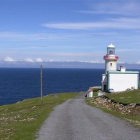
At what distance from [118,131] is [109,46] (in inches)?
2077

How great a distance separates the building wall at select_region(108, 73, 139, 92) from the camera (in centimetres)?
6362

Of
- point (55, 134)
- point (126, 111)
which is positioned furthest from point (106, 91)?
point (55, 134)

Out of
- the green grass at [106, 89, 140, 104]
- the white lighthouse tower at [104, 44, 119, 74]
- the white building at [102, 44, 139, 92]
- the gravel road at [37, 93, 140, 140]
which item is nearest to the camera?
the gravel road at [37, 93, 140, 140]

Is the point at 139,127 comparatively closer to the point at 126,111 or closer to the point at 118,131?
the point at 118,131

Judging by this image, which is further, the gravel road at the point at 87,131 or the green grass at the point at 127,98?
the green grass at the point at 127,98

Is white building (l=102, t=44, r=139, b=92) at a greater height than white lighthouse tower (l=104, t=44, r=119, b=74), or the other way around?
white lighthouse tower (l=104, t=44, r=119, b=74)

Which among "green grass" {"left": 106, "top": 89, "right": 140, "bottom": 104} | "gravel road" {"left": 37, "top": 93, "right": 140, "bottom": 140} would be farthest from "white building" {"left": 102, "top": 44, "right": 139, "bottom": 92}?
"gravel road" {"left": 37, "top": 93, "right": 140, "bottom": 140}

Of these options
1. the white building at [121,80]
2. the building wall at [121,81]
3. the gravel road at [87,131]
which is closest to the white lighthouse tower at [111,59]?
the white building at [121,80]

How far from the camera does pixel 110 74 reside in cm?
6334

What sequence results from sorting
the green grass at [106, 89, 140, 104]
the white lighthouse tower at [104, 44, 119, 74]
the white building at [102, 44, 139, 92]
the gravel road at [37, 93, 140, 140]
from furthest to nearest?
the white lighthouse tower at [104, 44, 119, 74] < the white building at [102, 44, 139, 92] < the green grass at [106, 89, 140, 104] < the gravel road at [37, 93, 140, 140]

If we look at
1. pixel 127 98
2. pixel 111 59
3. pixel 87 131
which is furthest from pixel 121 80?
pixel 87 131

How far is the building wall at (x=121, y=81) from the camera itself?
63625 millimetres

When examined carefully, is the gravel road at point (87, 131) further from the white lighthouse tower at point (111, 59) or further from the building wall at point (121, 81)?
the white lighthouse tower at point (111, 59)

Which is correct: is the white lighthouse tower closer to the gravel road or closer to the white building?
the white building
